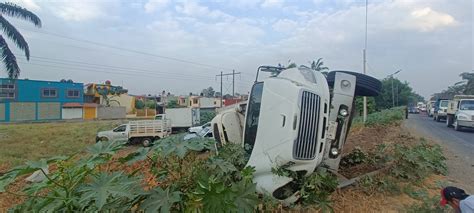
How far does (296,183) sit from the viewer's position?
396 centimetres

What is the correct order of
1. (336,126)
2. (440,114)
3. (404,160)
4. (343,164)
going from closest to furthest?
1. (336,126)
2. (404,160)
3. (343,164)
4. (440,114)

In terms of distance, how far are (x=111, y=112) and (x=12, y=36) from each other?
114 ft

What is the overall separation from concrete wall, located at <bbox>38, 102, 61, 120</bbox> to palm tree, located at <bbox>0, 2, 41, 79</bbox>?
2874 centimetres

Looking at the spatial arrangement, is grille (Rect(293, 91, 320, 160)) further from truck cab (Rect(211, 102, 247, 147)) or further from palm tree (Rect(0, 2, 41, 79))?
palm tree (Rect(0, 2, 41, 79))

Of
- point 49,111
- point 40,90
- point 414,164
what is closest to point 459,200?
point 414,164

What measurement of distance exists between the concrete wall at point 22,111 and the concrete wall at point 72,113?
3.86 m

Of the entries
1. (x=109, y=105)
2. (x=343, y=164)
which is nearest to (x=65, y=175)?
(x=343, y=164)

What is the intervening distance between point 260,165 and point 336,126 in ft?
4.30

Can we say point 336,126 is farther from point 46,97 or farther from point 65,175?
point 46,97

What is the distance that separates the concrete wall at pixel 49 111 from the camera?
43.9 meters

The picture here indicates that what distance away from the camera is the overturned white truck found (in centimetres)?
380

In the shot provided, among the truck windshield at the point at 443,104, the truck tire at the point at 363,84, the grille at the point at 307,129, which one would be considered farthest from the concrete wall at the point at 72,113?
the grille at the point at 307,129

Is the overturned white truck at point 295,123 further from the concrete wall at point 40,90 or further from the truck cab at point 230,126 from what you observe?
the concrete wall at point 40,90

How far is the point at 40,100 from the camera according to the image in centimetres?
4391
